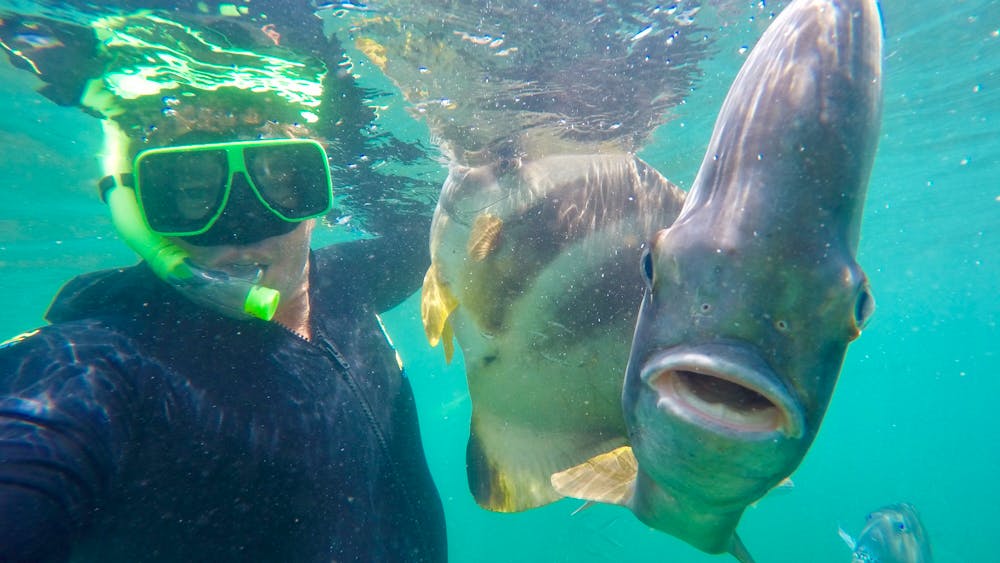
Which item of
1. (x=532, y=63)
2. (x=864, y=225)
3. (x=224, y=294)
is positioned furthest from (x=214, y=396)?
(x=864, y=225)

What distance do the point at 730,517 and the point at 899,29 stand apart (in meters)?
11.4

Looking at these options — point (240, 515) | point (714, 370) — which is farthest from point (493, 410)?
point (714, 370)

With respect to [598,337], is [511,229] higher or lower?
higher

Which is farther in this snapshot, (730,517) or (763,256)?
(730,517)

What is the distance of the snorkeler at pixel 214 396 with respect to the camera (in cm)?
151

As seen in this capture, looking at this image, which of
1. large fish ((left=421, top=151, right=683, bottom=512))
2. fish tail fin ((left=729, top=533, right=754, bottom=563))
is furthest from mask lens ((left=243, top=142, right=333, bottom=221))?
fish tail fin ((left=729, top=533, right=754, bottom=563))

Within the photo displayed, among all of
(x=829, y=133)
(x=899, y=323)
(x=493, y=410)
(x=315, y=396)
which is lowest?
(x=899, y=323)

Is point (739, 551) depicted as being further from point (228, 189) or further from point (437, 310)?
point (228, 189)

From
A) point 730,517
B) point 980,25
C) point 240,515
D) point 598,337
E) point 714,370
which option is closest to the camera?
point 714,370

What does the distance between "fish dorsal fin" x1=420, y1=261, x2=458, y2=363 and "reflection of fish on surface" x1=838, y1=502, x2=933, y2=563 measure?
773 cm

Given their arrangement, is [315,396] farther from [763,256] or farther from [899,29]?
[899,29]

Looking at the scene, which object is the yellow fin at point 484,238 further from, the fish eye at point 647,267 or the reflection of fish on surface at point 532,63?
the reflection of fish on surface at point 532,63

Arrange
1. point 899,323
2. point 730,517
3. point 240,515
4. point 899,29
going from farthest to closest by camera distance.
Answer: point 899,323 < point 899,29 < point 240,515 < point 730,517

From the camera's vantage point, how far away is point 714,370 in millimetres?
1227
